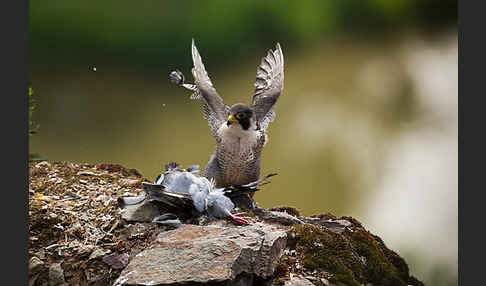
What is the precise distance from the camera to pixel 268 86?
3307 mm

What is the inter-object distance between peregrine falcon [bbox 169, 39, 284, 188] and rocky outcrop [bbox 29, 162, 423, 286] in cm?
40

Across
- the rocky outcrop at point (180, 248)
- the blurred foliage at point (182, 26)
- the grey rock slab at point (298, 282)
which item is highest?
the blurred foliage at point (182, 26)

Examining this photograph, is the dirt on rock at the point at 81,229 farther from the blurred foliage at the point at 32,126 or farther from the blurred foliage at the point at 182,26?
the blurred foliage at the point at 182,26

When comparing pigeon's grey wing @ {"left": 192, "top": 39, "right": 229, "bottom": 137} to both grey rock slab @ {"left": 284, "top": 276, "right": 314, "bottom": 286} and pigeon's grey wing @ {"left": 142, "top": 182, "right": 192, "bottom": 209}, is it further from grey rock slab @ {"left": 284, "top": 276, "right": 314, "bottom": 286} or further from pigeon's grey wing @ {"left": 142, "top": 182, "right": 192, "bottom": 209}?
grey rock slab @ {"left": 284, "top": 276, "right": 314, "bottom": 286}

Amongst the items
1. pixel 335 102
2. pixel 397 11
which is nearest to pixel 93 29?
pixel 335 102

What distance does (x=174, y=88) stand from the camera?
12.2 ft

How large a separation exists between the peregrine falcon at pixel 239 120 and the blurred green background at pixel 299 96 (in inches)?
→ 11.2

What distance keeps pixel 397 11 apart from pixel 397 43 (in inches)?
9.7

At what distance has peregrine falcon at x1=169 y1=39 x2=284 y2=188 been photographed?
293cm

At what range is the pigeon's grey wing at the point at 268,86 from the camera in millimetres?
3223

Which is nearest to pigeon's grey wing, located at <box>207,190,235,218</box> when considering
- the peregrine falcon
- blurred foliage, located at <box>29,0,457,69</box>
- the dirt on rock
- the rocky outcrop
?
the rocky outcrop

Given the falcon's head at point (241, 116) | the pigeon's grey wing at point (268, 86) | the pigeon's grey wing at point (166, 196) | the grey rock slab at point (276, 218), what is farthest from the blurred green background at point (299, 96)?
the pigeon's grey wing at point (166, 196)

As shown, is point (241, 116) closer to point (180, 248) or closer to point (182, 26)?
point (180, 248)

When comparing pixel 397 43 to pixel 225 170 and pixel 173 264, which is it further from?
pixel 173 264
